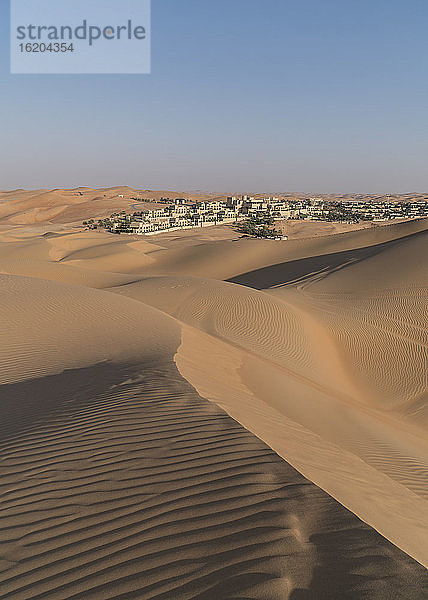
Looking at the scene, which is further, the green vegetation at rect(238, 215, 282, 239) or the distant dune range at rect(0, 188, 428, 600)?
the green vegetation at rect(238, 215, 282, 239)

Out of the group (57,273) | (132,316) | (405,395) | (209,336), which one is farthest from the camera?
(57,273)

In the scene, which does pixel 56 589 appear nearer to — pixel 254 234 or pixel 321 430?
pixel 321 430

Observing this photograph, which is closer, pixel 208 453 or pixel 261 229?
pixel 208 453

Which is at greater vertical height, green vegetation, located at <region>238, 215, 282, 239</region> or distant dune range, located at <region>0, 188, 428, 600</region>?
green vegetation, located at <region>238, 215, 282, 239</region>

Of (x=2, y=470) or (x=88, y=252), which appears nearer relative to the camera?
(x=2, y=470)

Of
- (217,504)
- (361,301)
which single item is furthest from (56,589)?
(361,301)

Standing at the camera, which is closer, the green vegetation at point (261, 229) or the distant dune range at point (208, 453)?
the distant dune range at point (208, 453)

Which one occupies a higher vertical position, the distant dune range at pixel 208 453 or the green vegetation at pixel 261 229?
the green vegetation at pixel 261 229

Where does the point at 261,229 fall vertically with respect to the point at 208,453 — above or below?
above
